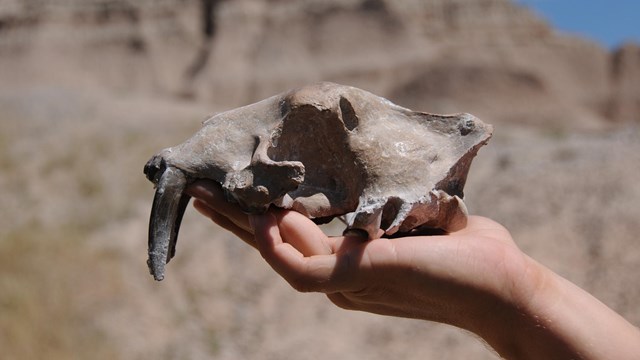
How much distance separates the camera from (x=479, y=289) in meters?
2.47

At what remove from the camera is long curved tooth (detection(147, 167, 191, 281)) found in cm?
308

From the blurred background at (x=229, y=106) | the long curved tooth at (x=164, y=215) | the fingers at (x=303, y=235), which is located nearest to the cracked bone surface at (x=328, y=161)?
the long curved tooth at (x=164, y=215)

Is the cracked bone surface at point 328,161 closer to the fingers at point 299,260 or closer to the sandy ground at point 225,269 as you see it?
the fingers at point 299,260

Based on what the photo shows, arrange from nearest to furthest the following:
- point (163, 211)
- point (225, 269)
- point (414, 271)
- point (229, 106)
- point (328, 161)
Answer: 1. point (414, 271)
2. point (163, 211)
3. point (328, 161)
4. point (225, 269)
5. point (229, 106)

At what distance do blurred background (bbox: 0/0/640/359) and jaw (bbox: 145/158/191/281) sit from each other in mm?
4898

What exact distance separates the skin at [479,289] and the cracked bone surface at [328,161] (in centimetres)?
39

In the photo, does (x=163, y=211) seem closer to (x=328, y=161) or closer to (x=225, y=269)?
(x=328, y=161)

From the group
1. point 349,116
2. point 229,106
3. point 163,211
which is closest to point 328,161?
point 349,116

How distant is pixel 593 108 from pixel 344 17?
31.6 ft

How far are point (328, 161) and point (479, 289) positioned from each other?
100cm

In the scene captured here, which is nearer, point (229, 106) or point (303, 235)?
point (303, 235)

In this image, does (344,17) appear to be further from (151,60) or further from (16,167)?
(16,167)

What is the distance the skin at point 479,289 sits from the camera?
244 cm

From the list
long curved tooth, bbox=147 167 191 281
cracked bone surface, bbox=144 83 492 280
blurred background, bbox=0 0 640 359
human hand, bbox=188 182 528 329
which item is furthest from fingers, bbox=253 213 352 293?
blurred background, bbox=0 0 640 359
